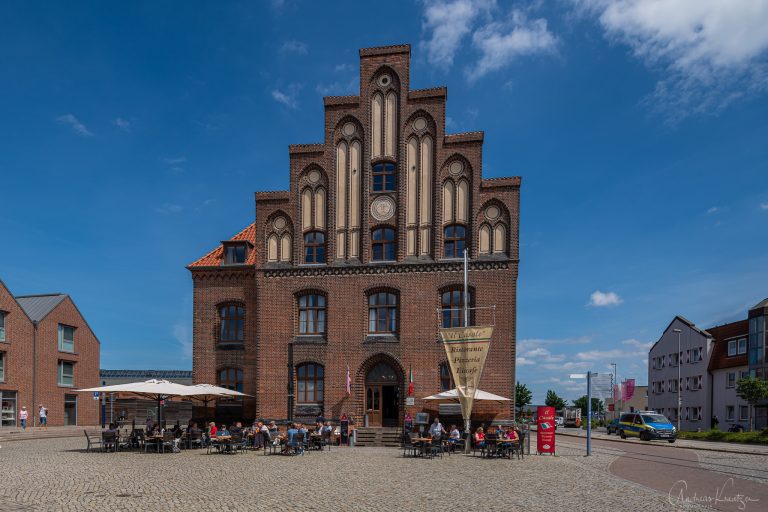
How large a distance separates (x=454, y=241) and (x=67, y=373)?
3382cm

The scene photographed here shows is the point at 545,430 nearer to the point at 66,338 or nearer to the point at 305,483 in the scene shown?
the point at 305,483

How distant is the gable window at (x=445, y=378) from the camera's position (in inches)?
1235

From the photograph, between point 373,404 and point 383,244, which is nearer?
point 373,404

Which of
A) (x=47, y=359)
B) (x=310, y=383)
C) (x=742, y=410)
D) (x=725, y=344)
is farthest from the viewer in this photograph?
(x=725, y=344)

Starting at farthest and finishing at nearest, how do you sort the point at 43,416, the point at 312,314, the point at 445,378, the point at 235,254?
the point at 43,416 < the point at 235,254 < the point at 312,314 < the point at 445,378

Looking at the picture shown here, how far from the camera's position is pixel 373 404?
106 ft

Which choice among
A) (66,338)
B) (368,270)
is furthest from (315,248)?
(66,338)

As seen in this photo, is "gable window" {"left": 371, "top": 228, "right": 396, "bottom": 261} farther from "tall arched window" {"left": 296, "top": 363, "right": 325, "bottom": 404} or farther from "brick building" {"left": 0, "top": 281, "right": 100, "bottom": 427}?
"brick building" {"left": 0, "top": 281, "right": 100, "bottom": 427}

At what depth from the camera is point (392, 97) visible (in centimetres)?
3384

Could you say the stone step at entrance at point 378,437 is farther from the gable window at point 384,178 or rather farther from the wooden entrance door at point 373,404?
the gable window at point 384,178

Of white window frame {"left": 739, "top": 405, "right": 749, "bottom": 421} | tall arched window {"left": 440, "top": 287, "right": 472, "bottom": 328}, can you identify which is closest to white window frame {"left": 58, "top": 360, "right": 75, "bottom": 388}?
tall arched window {"left": 440, "top": 287, "right": 472, "bottom": 328}

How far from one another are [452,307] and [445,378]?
3.37 metres

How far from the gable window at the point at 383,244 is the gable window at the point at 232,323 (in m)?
7.80

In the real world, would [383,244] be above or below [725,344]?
above
